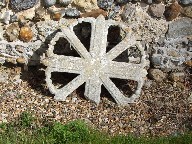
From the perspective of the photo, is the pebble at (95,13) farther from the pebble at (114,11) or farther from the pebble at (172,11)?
the pebble at (172,11)

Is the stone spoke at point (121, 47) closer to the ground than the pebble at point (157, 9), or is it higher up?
closer to the ground

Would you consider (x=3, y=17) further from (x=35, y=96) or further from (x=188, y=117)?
(x=188, y=117)

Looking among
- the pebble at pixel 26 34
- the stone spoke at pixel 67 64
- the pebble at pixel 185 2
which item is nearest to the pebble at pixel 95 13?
the stone spoke at pixel 67 64

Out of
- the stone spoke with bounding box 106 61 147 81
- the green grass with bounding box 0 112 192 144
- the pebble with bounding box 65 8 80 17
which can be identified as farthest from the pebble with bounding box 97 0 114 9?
the green grass with bounding box 0 112 192 144

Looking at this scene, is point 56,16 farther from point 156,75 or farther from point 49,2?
point 156,75

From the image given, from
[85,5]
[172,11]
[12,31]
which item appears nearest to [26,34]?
[12,31]

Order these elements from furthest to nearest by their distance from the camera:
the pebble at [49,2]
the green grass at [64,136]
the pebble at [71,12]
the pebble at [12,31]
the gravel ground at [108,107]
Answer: the pebble at [12,31]
the pebble at [71,12]
the pebble at [49,2]
the gravel ground at [108,107]
the green grass at [64,136]

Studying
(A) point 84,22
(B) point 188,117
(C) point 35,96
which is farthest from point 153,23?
(C) point 35,96

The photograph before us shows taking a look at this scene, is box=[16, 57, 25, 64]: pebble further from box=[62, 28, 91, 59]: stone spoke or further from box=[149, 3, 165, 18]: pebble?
box=[149, 3, 165, 18]: pebble
